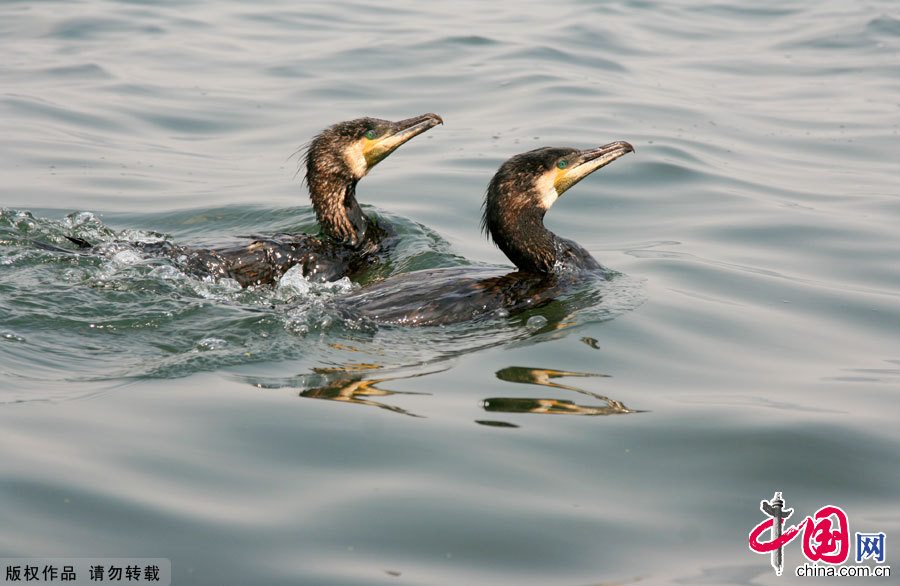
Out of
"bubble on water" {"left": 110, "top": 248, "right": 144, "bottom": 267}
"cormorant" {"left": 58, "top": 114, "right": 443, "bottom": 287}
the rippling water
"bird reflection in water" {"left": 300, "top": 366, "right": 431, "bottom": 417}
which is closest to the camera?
the rippling water

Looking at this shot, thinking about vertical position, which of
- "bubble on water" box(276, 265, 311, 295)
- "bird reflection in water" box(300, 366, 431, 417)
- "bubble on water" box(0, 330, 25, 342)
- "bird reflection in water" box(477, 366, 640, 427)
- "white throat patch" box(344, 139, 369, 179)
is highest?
"white throat patch" box(344, 139, 369, 179)

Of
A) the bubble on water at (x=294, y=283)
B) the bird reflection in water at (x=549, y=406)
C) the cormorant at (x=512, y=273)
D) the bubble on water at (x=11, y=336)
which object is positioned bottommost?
the bird reflection in water at (x=549, y=406)

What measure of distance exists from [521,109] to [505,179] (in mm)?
6698

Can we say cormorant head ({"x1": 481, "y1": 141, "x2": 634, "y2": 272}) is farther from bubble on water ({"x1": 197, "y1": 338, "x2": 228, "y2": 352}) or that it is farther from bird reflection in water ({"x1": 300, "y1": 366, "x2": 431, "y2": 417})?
bubble on water ({"x1": 197, "y1": 338, "x2": 228, "y2": 352})

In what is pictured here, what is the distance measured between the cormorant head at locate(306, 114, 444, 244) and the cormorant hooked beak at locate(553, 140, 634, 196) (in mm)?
Answer: 1771

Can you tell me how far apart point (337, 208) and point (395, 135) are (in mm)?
833

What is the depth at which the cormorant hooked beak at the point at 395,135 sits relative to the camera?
29.0 feet

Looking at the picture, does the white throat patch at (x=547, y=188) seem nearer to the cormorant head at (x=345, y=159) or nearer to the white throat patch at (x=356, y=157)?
the cormorant head at (x=345, y=159)

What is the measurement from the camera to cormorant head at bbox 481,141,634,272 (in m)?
7.27

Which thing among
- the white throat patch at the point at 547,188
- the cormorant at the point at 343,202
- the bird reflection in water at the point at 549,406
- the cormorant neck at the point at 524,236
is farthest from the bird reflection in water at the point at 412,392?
the cormorant at the point at 343,202

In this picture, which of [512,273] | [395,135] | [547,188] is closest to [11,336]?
[512,273]

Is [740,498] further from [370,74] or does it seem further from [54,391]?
[370,74]

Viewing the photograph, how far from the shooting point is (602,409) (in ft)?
17.7

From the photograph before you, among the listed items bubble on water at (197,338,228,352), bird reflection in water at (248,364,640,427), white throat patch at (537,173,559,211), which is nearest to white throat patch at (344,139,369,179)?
white throat patch at (537,173,559,211)
